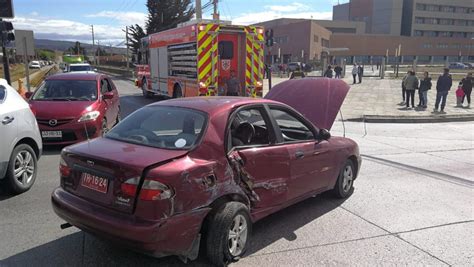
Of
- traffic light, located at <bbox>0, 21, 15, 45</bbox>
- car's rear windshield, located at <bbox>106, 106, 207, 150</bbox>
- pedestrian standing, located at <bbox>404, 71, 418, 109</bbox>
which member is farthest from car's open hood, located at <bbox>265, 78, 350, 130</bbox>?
pedestrian standing, located at <bbox>404, 71, 418, 109</bbox>

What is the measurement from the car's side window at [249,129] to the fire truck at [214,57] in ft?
31.6

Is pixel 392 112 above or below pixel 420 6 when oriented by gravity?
below

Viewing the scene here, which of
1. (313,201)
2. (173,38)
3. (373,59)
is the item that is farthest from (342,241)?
(373,59)

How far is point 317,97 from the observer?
6805 mm

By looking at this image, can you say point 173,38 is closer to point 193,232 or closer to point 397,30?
point 193,232

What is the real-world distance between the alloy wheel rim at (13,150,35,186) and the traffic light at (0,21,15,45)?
9.12 metres

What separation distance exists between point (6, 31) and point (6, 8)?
89 cm

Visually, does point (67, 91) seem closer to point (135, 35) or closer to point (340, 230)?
point (340, 230)

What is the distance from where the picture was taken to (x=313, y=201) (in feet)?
18.5

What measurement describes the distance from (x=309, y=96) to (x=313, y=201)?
203cm

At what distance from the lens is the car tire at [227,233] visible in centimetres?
351

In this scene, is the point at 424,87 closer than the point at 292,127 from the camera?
No

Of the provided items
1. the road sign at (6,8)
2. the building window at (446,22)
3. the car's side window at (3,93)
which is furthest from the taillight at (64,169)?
the building window at (446,22)

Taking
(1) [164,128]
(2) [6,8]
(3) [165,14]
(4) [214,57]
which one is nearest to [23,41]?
(2) [6,8]
